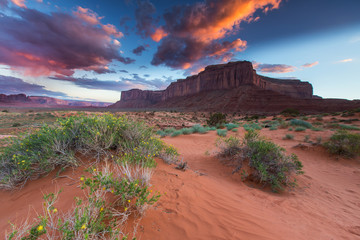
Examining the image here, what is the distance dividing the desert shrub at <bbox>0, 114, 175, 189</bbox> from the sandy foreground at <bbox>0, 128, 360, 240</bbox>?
27cm

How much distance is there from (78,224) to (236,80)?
8515cm

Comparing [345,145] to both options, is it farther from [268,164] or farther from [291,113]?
[291,113]

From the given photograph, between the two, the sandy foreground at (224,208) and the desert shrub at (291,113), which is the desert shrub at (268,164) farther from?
the desert shrub at (291,113)

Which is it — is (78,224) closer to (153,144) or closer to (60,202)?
(60,202)

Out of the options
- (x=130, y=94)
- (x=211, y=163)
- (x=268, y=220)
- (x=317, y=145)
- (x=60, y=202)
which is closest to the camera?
(x=60, y=202)

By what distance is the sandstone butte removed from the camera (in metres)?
55.2

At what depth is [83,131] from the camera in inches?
136

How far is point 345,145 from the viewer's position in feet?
21.2

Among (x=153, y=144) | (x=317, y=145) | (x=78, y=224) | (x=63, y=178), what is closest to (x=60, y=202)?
(x=63, y=178)

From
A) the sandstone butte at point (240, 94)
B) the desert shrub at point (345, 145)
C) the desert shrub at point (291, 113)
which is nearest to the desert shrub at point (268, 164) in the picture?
the desert shrub at point (345, 145)

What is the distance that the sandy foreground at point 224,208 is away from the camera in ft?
6.54

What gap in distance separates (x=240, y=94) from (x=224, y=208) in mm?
69720

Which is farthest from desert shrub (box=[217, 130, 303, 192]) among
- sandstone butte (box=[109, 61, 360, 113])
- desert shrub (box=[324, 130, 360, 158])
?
sandstone butte (box=[109, 61, 360, 113])

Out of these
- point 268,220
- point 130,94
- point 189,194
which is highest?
point 130,94
